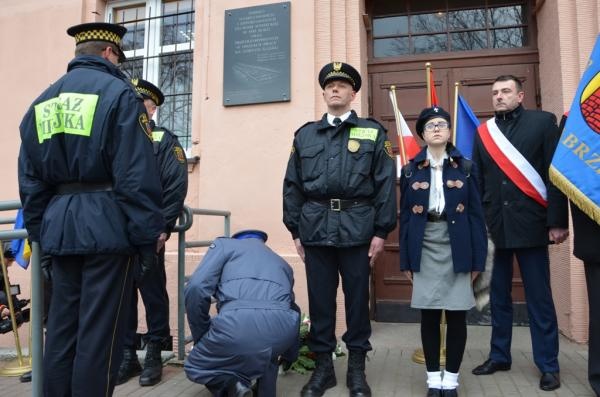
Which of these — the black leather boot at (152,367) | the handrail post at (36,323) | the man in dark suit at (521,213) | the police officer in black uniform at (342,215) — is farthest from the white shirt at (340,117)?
the black leather boot at (152,367)

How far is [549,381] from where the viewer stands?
3156 millimetres

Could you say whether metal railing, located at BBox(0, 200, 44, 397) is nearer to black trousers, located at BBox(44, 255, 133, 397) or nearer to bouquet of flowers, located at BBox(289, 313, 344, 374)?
black trousers, located at BBox(44, 255, 133, 397)

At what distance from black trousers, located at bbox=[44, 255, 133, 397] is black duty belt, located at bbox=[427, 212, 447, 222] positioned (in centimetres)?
177

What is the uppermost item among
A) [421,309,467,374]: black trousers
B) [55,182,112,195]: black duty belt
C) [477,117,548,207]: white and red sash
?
[477,117,548,207]: white and red sash

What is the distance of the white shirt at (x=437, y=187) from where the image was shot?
3.05 metres

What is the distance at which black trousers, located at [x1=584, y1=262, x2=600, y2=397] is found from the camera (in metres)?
2.85

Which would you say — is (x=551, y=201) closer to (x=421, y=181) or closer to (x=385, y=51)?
(x=421, y=181)

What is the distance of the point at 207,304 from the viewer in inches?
115

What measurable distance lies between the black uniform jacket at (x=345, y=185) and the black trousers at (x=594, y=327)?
119 cm

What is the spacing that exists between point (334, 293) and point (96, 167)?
1.74 meters

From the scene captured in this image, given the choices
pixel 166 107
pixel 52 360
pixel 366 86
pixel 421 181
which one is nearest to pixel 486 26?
pixel 366 86

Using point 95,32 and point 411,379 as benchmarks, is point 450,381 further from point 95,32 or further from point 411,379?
point 95,32

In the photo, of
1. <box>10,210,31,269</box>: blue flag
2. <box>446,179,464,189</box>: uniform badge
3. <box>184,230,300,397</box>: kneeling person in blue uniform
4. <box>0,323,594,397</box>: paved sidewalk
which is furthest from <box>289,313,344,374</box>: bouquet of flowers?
<box>10,210,31,269</box>: blue flag

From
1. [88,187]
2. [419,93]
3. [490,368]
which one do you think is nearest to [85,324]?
[88,187]
